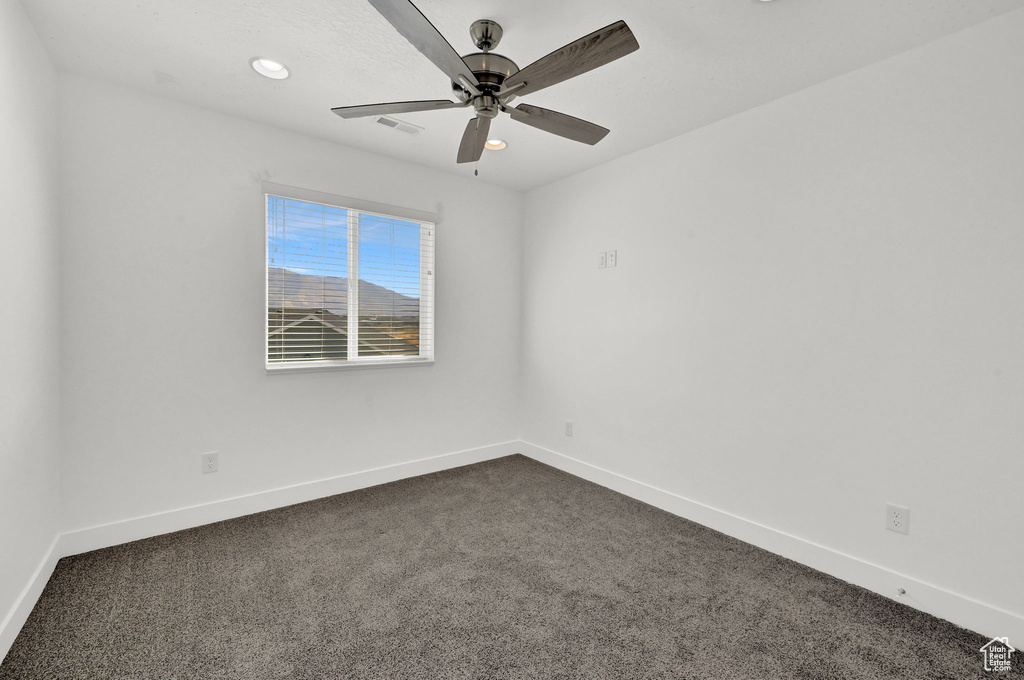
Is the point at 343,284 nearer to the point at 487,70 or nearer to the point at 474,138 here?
the point at 474,138

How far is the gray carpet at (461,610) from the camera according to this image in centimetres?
164

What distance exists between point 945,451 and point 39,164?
411 centimetres

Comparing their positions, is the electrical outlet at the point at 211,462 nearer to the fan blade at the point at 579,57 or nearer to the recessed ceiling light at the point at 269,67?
the recessed ceiling light at the point at 269,67

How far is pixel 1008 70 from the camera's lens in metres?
1.79

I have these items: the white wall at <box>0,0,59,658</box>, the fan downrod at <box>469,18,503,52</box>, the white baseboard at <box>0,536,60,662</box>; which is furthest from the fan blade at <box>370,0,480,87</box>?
the white baseboard at <box>0,536,60,662</box>

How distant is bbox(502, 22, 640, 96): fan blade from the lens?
1431mm

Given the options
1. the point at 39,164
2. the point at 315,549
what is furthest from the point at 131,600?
the point at 39,164

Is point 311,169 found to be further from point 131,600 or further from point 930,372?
point 930,372

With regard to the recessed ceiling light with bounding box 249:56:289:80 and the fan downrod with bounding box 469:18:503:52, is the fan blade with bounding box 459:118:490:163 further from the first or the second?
the recessed ceiling light with bounding box 249:56:289:80

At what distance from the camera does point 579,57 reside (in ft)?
5.11

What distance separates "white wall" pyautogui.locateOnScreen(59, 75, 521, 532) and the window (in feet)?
0.34

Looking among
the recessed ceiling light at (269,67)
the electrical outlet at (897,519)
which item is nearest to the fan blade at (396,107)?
the recessed ceiling light at (269,67)

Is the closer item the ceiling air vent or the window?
the ceiling air vent

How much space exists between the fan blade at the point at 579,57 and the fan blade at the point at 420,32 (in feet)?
0.74
